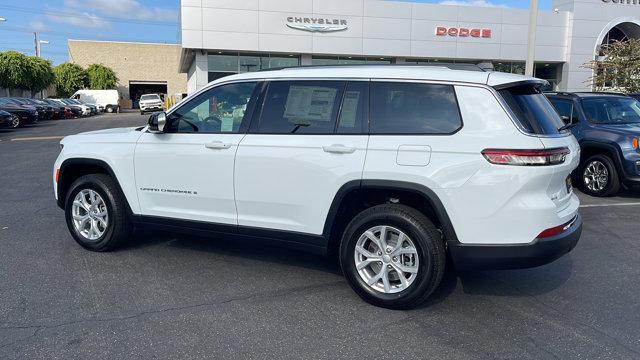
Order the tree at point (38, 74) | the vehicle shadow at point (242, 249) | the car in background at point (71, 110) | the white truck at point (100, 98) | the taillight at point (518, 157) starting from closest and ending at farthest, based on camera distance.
→ the taillight at point (518, 157), the vehicle shadow at point (242, 249), the car in background at point (71, 110), the tree at point (38, 74), the white truck at point (100, 98)

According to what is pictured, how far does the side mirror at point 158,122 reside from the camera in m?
4.89

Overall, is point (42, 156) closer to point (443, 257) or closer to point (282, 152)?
point (282, 152)

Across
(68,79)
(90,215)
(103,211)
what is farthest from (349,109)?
(68,79)

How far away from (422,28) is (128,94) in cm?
5270

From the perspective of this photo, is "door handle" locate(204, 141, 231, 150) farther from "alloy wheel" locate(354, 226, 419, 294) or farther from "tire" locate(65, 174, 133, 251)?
"alloy wheel" locate(354, 226, 419, 294)

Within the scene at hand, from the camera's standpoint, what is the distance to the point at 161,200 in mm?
5070

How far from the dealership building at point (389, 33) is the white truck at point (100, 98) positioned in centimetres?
3115

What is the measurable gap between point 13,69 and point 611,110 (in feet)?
150

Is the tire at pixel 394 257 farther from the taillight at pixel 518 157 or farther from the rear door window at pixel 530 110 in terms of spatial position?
the rear door window at pixel 530 110

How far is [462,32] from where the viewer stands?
31.6 metres

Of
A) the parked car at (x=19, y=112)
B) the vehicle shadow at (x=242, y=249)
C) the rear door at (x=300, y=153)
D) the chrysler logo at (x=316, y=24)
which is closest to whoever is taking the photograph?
the rear door at (x=300, y=153)

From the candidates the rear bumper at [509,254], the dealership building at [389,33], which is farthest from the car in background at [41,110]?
the rear bumper at [509,254]

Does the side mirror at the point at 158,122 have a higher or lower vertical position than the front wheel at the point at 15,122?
higher

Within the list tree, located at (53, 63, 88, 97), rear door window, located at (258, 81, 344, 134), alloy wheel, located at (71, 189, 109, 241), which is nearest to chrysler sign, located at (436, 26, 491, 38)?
rear door window, located at (258, 81, 344, 134)
